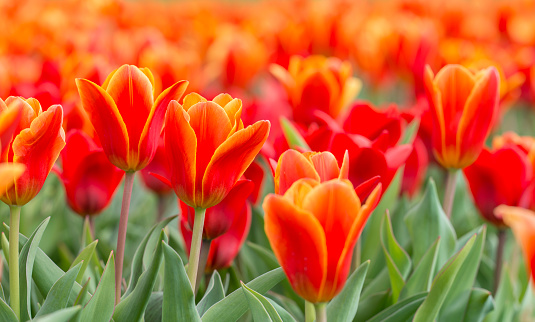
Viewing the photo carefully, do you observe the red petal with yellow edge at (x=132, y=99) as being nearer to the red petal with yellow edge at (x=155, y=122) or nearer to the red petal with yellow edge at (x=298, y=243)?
the red petal with yellow edge at (x=155, y=122)

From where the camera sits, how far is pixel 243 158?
0.75 metres

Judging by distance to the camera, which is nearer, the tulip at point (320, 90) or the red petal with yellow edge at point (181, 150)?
the red petal with yellow edge at point (181, 150)

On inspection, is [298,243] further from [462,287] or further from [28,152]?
[462,287]

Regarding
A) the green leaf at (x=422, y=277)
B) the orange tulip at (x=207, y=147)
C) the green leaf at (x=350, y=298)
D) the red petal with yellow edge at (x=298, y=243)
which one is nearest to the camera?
the red petal with yellow edge at (x=298, y=243)

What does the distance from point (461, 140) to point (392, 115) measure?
0.14m

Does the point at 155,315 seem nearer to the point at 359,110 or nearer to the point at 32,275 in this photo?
the point at 32,275

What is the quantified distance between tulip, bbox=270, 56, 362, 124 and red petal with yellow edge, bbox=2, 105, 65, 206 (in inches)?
31.9

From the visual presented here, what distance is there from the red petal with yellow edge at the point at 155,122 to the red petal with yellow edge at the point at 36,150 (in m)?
0.10

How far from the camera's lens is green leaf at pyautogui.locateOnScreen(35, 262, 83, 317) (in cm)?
78

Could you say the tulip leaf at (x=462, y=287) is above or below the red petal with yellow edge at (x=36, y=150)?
below

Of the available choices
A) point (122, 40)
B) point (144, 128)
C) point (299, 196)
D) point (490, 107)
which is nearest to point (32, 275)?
point (144, 128)

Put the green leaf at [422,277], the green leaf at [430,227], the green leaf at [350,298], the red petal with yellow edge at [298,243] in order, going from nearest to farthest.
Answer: the red petal with yellow edge at [298,243], the green leaf at [350,298], the green leaf at [422,277], the green leaf at [430,227]

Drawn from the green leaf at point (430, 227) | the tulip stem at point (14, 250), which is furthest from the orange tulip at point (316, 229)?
the green leaf at point (430, 227)

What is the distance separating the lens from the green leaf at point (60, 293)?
2.54 feet
